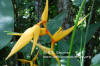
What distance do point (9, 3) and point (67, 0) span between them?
20.8 inches

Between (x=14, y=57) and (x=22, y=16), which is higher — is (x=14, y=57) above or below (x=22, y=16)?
below

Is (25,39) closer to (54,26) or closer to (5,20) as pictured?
(5,20)

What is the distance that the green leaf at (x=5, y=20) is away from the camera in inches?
23.2

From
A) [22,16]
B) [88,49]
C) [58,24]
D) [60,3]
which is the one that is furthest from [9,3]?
[88,49]

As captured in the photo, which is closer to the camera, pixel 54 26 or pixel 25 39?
pixel 25 39

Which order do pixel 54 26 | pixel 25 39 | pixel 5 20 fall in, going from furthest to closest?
pixel 54 26 < pixel 5 20 < pixel 25 39

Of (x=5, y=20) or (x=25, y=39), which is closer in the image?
(x=25, y=39)

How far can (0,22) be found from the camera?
63 centimetres

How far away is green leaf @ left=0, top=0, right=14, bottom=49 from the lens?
589mm

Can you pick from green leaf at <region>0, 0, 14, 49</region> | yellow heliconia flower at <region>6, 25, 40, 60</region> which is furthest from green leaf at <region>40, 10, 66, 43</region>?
yellow heliconia flower at <region>6, 25, 40, 60</region>

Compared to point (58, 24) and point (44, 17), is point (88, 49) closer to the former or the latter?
point (58, 24)

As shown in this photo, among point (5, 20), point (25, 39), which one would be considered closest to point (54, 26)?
point (5, 20)

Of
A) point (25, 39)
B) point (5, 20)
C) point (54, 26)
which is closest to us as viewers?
point (25, 39)

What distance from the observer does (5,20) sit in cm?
62
